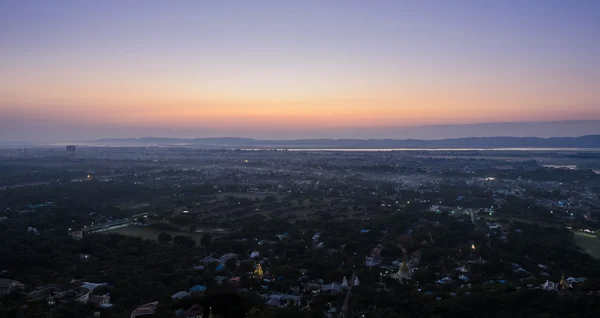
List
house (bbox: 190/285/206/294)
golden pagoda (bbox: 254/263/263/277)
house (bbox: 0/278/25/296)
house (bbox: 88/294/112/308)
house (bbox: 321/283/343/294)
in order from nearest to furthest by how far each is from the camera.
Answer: house (bbox: 88/294/112/308) → house (bbox: 0/278/25/296) → house (bbox: 190/285/206/294) → house (bbox: 321/283/343/294) → golden pagoda (bbox: 254/263/263/277)

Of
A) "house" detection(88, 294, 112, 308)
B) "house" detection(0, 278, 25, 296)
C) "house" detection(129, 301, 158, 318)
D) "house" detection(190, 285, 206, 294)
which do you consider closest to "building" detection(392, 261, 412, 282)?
"house" detection(190, 285, 206, 294)

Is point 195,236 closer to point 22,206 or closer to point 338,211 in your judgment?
point 338,211

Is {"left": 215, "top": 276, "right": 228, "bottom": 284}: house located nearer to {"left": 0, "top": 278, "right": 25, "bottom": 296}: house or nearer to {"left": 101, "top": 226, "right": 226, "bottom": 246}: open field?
{"left": 0, "top": 278, "right": 25, "bottom": 296}: house

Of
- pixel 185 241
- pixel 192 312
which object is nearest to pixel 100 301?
pixel 192 312

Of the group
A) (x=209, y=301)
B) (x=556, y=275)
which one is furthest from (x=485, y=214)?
(x=209, y=301)

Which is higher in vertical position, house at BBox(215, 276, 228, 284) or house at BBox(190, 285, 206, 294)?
house at BBox(190, 285, 206, 294)

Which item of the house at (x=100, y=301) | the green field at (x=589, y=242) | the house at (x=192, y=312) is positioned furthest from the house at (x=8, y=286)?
the green field at (x=589, y=242)

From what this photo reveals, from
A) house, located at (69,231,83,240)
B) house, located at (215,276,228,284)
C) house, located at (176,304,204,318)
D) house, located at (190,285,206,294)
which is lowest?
house, located at (215,276,228,284)
